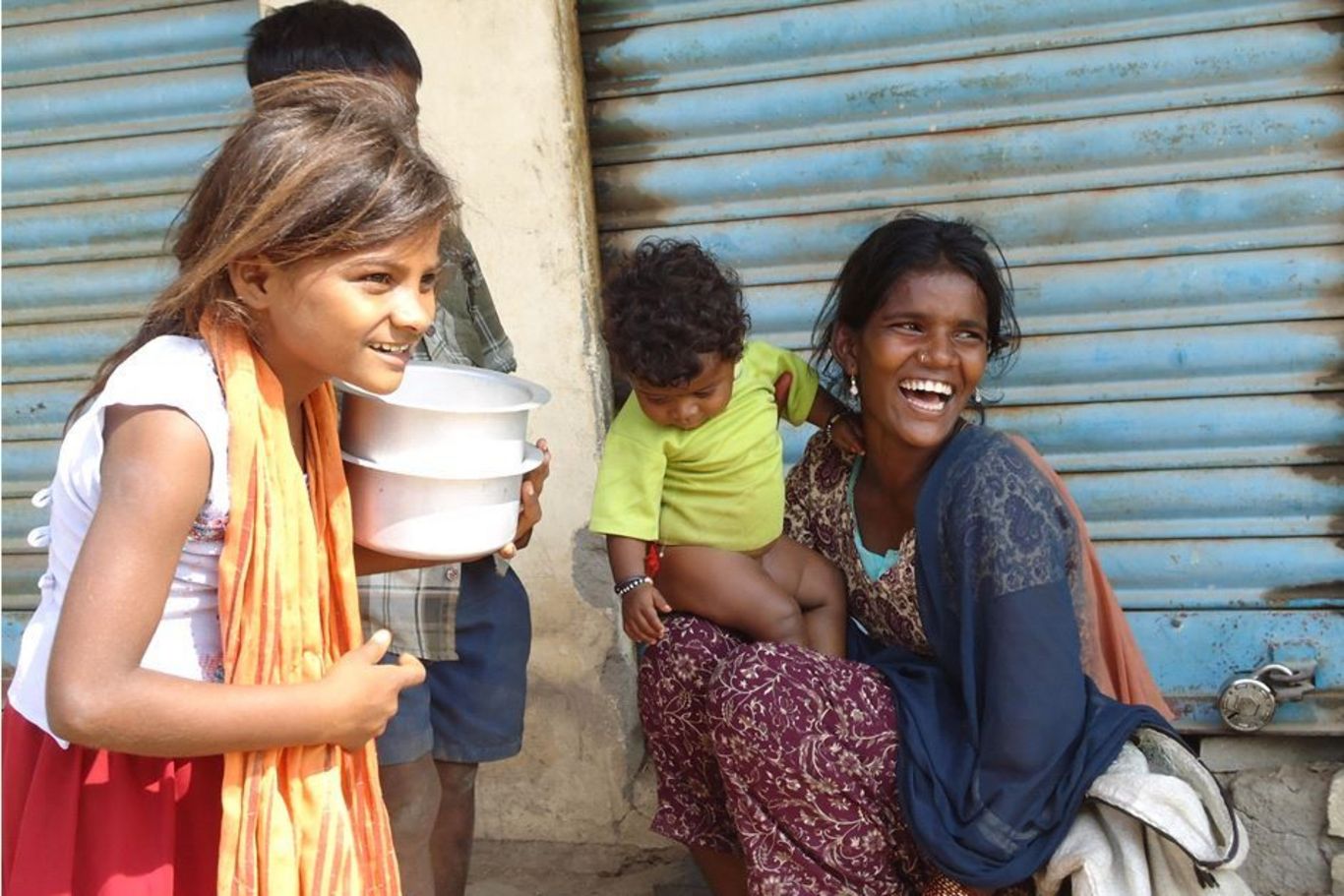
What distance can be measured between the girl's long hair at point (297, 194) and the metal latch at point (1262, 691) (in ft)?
7.93

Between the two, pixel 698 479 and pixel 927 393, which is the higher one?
pixel 927 393

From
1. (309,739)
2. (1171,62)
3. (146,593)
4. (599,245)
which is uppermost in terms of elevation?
(1171,62)

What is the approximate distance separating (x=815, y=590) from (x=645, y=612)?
0.34 m

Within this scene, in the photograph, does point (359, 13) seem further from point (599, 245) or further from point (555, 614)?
point (555, 614)

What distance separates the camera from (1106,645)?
9.11ft

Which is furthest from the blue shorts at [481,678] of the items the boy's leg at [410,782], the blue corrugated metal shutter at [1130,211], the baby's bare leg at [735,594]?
the blue corrugated metal shutter at [1130,211]

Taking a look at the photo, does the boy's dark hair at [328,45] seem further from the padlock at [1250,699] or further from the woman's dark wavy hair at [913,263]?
the padlock at [1250,699]

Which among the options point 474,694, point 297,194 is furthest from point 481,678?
point 297,194

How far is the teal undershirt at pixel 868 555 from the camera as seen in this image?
107 inches

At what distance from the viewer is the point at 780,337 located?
12.2 feet

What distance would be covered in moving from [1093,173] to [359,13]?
173cm

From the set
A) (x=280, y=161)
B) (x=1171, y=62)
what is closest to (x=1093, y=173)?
(x=1171, y=62)

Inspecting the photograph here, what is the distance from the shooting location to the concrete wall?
360 centimetres

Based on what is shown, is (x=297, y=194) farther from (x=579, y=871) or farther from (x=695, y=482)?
(x=579, y=871)
